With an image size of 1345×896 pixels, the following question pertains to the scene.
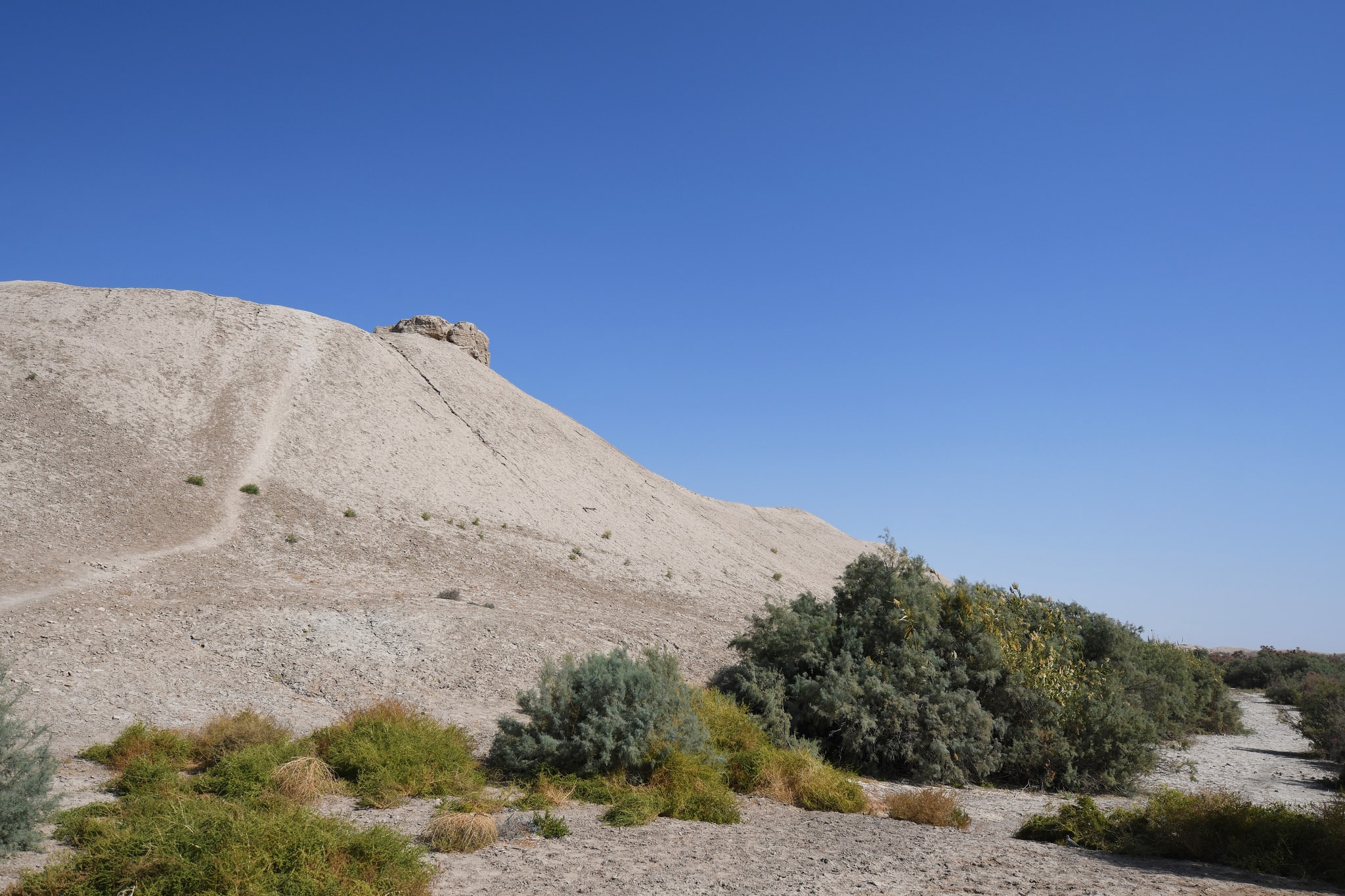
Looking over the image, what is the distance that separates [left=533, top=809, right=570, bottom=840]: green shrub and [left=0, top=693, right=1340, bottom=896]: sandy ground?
0.10 m

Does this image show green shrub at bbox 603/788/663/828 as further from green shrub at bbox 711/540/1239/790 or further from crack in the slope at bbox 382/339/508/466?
crack in the slope at bbox 382/339/508/466

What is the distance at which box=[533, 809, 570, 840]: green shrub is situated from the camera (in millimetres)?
7781

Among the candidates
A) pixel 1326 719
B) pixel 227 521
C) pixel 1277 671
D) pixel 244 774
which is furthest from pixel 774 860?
pixel 1277 671

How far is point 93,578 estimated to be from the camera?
1775 centimetres

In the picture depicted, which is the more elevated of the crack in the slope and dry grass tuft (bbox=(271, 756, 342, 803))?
the crack in the slope

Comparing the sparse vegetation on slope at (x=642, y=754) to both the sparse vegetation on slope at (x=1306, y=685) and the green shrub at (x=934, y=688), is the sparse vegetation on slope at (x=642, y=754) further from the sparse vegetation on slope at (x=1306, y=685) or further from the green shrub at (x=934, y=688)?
the sparse vegetation on slope at (x=1306, y=685)

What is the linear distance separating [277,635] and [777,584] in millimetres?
22884

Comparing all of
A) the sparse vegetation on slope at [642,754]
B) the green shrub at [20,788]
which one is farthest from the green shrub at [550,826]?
the green shrub at [20,788]

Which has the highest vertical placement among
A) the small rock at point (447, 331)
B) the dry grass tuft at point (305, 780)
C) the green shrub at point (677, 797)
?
the small rock at point (447, 331)

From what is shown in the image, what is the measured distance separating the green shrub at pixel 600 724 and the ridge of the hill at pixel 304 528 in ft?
10.0

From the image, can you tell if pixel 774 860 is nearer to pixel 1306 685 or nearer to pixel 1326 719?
pixel 1326 719

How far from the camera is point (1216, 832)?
25.4ft

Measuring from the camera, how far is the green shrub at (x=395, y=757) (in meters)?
8.91

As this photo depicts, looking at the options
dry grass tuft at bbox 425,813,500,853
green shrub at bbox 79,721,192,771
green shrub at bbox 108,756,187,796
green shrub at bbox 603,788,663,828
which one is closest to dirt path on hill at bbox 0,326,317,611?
green shrub at bbox 79,721,192,771
